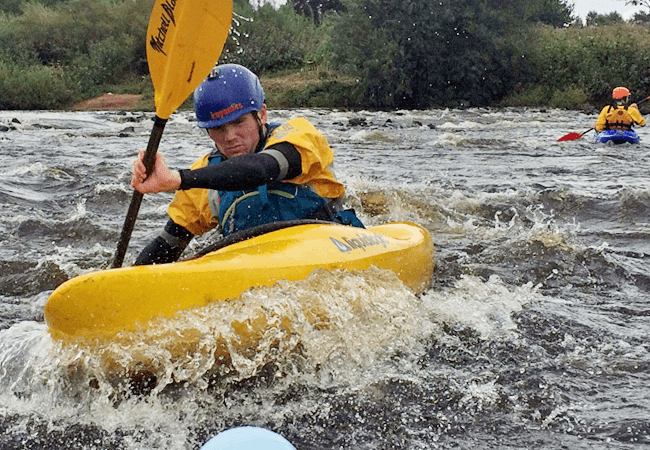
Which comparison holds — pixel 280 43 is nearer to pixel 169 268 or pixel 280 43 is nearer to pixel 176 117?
pixel 176 117

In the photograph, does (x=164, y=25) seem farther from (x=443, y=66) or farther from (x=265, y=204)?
(x=443, y=66)

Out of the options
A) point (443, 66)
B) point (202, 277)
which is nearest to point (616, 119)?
point (202, 277)

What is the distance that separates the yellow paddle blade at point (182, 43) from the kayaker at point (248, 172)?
33cm

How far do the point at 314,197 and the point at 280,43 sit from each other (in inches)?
939

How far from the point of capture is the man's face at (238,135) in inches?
122

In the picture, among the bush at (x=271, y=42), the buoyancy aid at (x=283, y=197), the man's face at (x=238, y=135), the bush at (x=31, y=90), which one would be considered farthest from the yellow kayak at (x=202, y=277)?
the bush at (x=271, y=42)

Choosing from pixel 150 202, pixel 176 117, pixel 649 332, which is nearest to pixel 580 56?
pixel 176 117

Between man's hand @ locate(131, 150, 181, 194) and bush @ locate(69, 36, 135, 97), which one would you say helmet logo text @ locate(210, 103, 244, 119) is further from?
bush @ locate(69, 36, 135, 97)

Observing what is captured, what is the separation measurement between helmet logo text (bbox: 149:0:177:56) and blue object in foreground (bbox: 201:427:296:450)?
5.65ft

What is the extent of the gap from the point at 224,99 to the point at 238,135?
19 cm

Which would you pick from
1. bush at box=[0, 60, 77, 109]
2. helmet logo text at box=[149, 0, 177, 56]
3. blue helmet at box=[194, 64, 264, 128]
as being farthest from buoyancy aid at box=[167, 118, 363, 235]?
bush at box=[0, 60, 77, 109]

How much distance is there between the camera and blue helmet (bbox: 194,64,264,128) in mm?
2994

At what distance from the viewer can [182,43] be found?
2.57m

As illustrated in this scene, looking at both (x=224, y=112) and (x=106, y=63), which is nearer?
(x=224, y=112)
